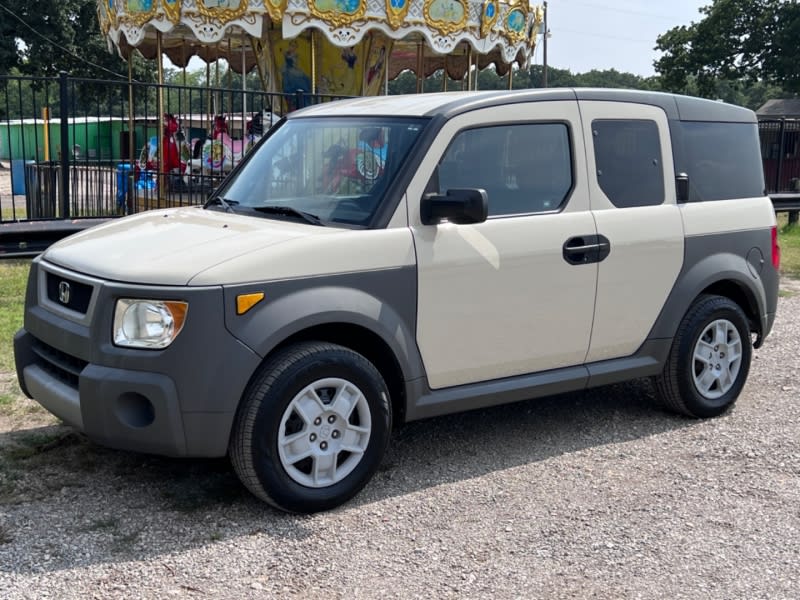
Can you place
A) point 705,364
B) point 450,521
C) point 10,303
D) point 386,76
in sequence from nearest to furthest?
point 450,521 → point 705,364 → point 10,303 → point 386,76

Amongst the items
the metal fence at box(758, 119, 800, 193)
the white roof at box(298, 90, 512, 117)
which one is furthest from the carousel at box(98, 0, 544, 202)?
the white roof at box(298, 90, 512, 117)

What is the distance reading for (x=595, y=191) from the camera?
5.20 m

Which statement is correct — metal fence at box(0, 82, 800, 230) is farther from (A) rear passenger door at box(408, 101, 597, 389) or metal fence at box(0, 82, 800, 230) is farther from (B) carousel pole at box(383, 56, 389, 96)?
(A) rear passenger door at box(408, 101, 597, 389)

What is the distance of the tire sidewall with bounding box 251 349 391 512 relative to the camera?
406cm

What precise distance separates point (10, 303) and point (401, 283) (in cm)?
552

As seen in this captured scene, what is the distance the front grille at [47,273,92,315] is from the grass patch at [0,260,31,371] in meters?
2.23

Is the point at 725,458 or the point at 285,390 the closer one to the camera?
the point at 285,390

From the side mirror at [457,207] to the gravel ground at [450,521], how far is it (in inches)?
52.6

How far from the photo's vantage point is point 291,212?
15.5ft

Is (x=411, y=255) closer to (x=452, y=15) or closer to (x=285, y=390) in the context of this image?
(x=285, y=390)

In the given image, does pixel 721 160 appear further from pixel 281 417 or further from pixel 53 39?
pixel 53 39

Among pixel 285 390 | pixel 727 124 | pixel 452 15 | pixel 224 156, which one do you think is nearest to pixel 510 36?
pixel 452 15

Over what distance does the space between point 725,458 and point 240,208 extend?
301 centimetres

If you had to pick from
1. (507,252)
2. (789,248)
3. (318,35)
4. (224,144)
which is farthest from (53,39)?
(507,252)
